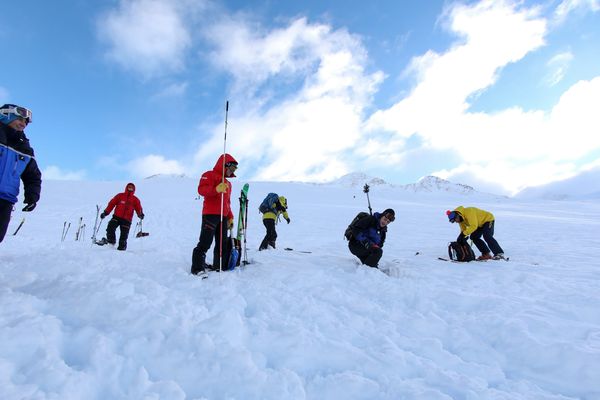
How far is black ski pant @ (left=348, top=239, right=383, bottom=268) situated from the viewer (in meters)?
6.28

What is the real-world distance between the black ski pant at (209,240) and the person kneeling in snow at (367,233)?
2.45m

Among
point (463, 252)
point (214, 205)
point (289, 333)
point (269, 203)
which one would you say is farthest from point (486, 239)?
point (289, 333)

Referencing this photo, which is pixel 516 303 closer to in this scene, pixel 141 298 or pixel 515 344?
pixel 515 344

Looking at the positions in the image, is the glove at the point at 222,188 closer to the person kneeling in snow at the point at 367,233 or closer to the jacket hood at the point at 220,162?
the jacket hood at the point at 220,162

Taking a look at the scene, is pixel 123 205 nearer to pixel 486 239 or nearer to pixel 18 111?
pixel 18 111

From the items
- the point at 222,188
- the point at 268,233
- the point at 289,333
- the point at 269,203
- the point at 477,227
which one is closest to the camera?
the point at 289,333

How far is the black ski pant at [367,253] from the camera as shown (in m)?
6.28

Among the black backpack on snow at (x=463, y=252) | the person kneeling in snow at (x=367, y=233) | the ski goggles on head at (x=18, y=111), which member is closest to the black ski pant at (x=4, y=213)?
the ski goggles on head at (x=18, y=111)

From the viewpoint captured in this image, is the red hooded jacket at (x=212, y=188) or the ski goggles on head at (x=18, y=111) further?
the red hooded jacket at (x=212, y=188)

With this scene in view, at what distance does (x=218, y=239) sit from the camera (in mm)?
5621

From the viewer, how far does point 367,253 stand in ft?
21.2

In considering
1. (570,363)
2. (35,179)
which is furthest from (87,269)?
(570,363)

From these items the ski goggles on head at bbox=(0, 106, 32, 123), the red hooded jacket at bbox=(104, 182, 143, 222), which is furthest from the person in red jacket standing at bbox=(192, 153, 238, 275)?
the red hooded jacket at bbox=(104, 182, 143, 222)

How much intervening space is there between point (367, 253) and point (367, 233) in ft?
1.28
